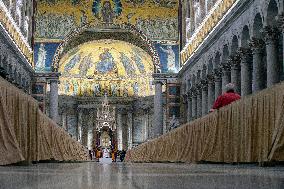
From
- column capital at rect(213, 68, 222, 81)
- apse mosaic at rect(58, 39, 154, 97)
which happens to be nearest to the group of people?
apse mosaic at rect(58, 39, 154, 97)

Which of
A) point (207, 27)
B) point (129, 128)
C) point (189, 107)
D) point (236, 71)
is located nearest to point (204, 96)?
point (207, 27)

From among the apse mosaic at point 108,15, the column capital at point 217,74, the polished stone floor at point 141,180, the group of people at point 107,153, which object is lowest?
the group of people at point 107,153

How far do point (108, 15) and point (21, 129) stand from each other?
2924cm

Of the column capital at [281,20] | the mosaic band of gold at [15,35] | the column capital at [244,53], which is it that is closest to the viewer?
the column capital at [281,20]

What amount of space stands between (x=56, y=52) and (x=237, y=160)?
92.2 ft

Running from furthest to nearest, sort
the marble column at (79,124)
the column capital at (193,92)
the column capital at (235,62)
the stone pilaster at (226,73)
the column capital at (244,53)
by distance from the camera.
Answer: the marble column at (79,124) → the column capital at (193,92) → the stone pilaster at (226,73) → the column capital at (235,62) → the column capital at (244,53)

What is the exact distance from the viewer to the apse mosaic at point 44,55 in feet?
121

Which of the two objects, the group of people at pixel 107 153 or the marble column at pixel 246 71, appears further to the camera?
the group of people at pixel 107 153

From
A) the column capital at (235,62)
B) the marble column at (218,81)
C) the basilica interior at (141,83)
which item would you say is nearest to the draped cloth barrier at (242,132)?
the basilica interior at (141,83)

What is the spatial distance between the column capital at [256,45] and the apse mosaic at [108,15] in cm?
1643

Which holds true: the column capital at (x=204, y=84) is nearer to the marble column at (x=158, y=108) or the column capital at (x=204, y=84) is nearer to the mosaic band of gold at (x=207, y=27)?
the mosaic band of gold at (x=207, y=27)

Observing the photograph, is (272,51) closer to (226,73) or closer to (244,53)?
(244,53)

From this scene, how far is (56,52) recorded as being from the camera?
36.7 m

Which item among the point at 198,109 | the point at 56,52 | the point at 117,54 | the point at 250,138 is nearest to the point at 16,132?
the point at 250,138
